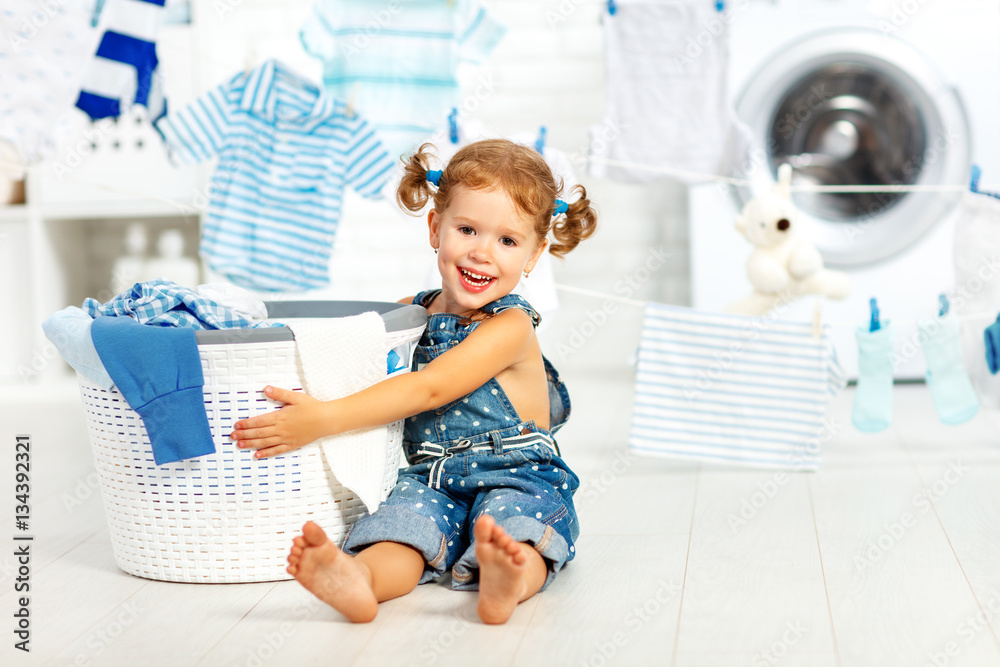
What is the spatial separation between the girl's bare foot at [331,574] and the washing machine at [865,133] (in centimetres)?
153

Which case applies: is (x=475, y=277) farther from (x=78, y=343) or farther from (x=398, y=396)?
(x=78, y=343)

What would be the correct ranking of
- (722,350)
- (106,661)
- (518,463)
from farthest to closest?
(722,350) < (518,463) < (106,661)

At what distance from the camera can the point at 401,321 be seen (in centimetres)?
116

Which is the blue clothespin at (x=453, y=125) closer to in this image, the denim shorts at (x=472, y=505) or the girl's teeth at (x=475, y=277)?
the girl's teeth at (x=475, y=277)

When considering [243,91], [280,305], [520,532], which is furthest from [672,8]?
[520,532]

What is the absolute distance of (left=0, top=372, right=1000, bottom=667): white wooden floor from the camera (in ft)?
3.07

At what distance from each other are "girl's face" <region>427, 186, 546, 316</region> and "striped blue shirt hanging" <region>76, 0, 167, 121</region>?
921mm

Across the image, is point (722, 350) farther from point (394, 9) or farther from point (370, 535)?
point (394, 9)

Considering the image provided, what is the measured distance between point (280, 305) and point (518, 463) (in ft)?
1.51

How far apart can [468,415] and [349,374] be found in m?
0.19

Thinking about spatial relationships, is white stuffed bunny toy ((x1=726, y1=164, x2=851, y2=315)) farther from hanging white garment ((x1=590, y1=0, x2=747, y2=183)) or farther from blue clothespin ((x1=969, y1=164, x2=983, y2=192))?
blue clothespin ((x1=969, y1=164, x2=983, y2=192))

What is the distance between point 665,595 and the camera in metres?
1.08

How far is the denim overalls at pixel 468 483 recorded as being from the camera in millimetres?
1098

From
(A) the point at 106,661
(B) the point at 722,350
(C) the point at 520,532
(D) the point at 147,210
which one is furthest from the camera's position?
(D) the point at 147,210
